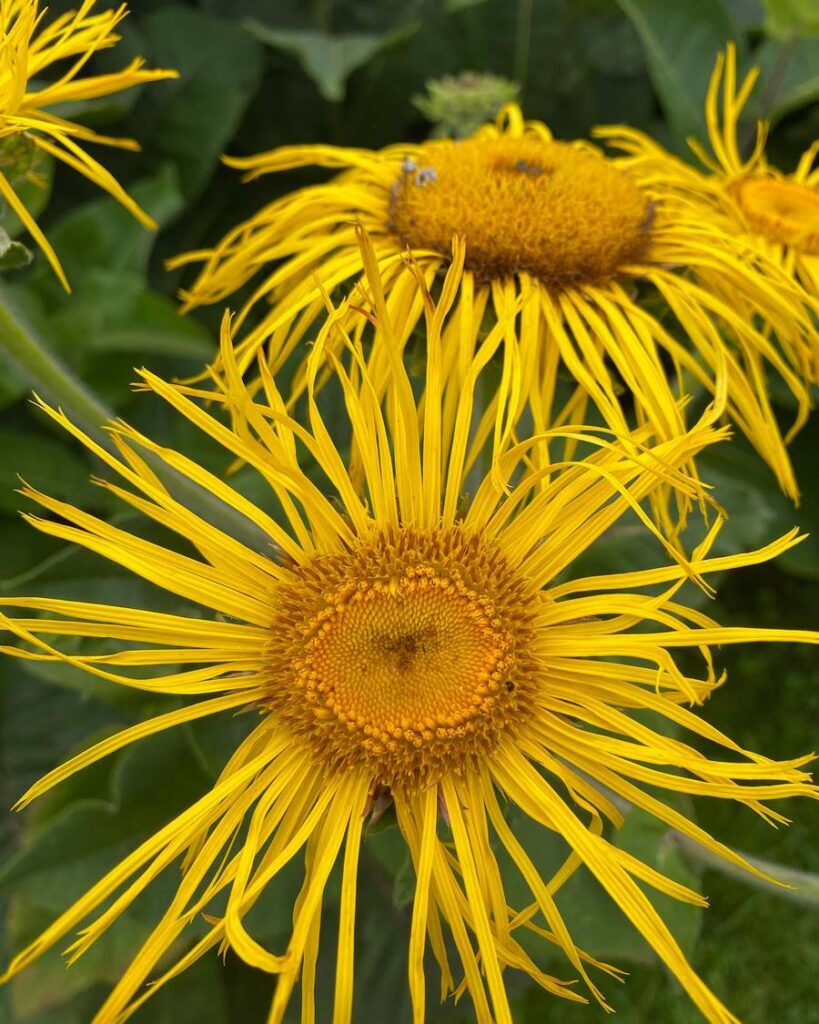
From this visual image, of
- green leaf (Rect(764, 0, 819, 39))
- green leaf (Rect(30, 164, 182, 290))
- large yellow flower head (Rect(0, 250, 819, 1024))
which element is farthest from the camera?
green leaf (Rect(30, 164, 182, 290))

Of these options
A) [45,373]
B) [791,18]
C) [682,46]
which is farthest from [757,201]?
[45,373]

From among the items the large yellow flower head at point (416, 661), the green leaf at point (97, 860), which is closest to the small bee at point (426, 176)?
the large yellow flower head at point (416, 661)

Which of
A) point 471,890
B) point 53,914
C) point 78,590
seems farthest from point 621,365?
point 53,914

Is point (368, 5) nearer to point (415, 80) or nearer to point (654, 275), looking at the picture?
point (415, 80)

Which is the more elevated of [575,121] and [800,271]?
[575,121]

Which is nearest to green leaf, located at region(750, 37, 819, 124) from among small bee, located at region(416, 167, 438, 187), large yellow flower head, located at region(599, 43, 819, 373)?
large yellow flower head, located at region(599, 43, 819, 373)

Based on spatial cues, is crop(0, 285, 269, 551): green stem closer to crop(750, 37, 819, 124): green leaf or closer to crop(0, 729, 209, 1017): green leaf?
crop(0, 729, 209, 1017): green leaf
